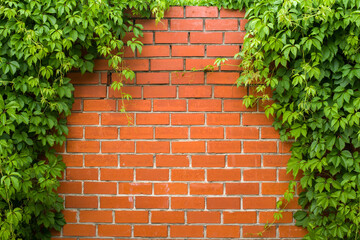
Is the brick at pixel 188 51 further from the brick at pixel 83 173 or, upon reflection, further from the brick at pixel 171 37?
the brick at pixel 83 173

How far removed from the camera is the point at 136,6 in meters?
2.29

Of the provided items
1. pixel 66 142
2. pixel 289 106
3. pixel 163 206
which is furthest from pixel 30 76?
pixel 289 106

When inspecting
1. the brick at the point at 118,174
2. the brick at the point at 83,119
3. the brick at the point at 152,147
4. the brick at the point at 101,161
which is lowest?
the brick at the point at 118,174

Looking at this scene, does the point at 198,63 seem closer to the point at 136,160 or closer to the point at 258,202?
the point at 136,160

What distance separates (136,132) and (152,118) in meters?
0.15

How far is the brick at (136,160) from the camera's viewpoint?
2414 mm

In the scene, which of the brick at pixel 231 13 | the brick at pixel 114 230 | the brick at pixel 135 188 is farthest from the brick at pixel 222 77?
the brick at pixel 114 230

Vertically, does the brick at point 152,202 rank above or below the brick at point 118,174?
below

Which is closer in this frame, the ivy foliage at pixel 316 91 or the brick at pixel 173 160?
the ivy foliage at pixel 316 91

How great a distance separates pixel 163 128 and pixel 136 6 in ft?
2.68

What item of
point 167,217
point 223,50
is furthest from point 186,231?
point 223,50

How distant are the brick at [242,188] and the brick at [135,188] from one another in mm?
537

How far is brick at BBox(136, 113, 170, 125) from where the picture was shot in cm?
241

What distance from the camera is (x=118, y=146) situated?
7.95 ft
